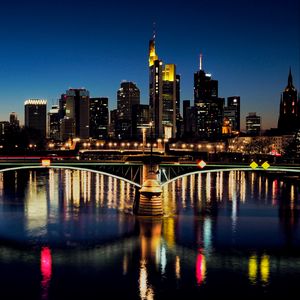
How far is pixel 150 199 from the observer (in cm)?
5434

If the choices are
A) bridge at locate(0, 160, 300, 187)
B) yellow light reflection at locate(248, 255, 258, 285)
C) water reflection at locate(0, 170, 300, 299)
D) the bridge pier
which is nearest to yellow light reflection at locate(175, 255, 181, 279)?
water reflection at locate(0, 170, 300, 299)

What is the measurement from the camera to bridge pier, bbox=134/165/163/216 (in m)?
53.6

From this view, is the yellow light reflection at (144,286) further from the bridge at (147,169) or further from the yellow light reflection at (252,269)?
the bridge at (147,169)

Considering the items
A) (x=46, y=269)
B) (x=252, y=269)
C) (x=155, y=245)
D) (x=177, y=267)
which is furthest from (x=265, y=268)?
(x=46, y=269)

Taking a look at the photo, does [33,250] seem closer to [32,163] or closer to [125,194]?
[32,163]

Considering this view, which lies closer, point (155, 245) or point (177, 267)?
point (177, 267)

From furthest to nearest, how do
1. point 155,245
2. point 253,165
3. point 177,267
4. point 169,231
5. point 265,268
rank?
point 253,165 → point 169,231 → point 155,245 → point 177,267 → point 265,268

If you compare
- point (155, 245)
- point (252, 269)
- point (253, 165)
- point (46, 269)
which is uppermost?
point (253, 165)

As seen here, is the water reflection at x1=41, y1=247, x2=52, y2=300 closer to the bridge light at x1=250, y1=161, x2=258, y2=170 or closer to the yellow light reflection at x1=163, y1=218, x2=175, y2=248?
the yellow light reflection at x1=163, y1=218, x2=175, y2=248

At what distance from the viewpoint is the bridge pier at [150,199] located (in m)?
53.6

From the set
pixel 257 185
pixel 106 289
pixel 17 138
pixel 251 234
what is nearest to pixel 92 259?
pixel 106 289

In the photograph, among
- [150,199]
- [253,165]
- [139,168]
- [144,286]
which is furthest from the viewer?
[139,168]

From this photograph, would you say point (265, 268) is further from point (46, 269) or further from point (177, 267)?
point (46, 269)

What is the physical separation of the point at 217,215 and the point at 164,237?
1333 cm
